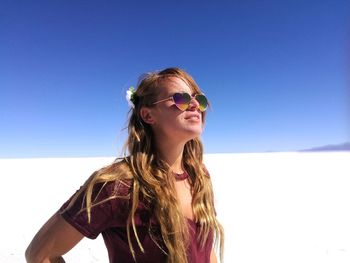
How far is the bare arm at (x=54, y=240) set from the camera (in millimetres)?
1080

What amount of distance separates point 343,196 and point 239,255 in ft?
11.4

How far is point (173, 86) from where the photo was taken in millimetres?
1469

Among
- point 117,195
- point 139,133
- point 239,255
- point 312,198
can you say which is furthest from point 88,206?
point 312,198

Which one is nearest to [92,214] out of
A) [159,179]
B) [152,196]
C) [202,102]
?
[152,196]

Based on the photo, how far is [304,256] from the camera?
3.41 meters

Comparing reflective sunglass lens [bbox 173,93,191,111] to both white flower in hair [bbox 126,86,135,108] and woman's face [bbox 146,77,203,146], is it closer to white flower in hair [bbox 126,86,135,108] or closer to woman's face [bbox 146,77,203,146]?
woman's face [bbox 146,77,203,146]

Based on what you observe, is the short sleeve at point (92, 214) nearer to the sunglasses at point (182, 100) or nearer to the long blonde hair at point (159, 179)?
the long blonde hair at point (159, 179)

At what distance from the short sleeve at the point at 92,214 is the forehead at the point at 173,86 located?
0.54 metres

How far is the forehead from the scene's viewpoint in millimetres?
1452

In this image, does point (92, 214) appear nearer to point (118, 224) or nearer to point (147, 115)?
point (118, 224)

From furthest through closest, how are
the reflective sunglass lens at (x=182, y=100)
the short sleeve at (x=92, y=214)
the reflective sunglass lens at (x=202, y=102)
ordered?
the reflective sunglass lens at (x=202, y=102) < the reflective sunglass lens at (x=182, y=100) < the short sleeve at (x=92, y=214)

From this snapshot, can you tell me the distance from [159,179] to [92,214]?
0.32 meters

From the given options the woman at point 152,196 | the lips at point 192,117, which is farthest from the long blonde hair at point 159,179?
the lips at point 192,117

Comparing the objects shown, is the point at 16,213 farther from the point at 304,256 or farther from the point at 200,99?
the point at 200,99
